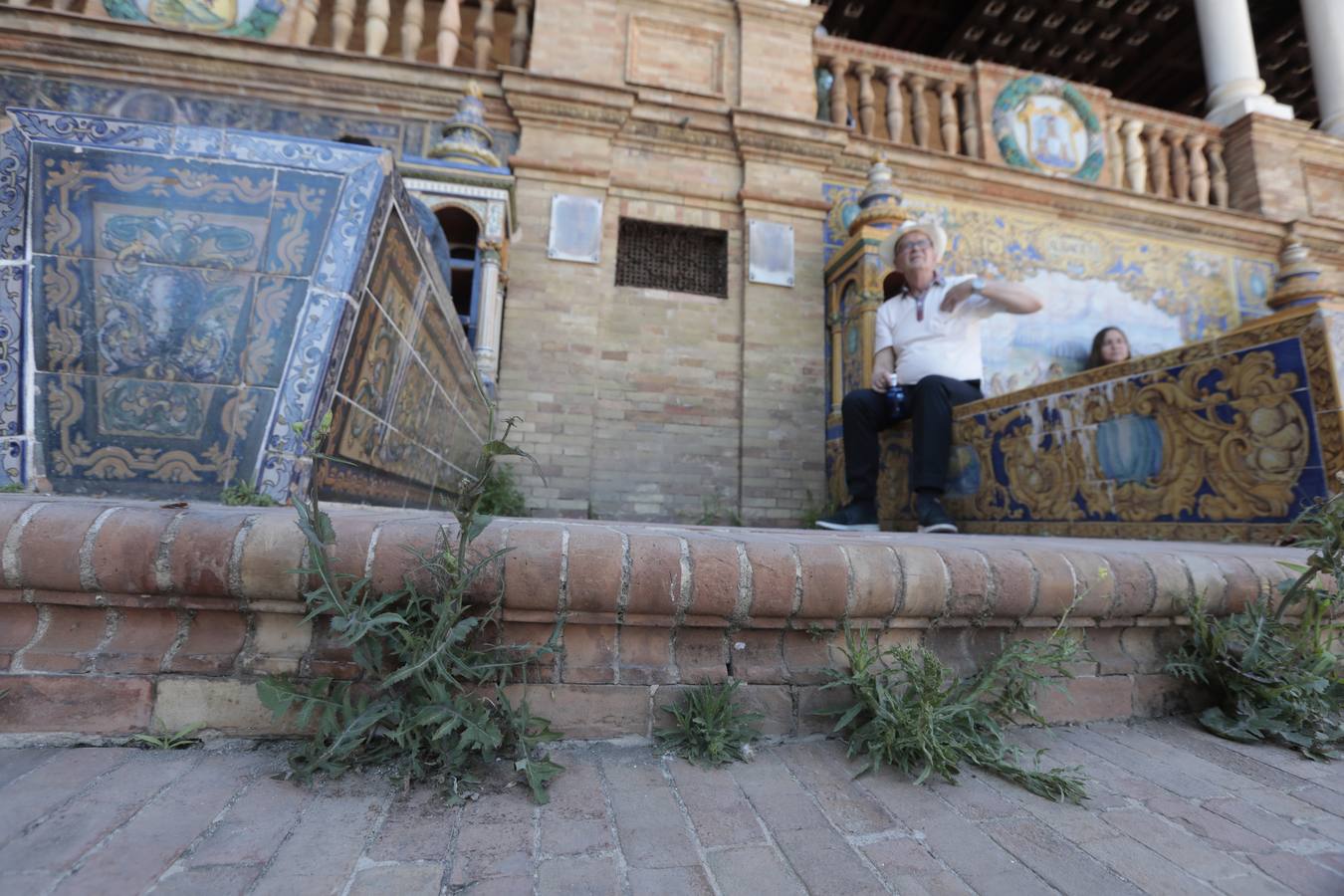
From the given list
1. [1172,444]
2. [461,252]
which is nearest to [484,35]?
[461,252]

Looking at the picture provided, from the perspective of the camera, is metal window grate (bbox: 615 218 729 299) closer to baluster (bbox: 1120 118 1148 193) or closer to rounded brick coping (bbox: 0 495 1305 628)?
rounded brick coping (bbox: 0 495 1305 628)

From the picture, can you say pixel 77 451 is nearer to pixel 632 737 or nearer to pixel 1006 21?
pixel 632 737

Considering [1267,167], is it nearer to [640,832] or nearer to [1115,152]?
[1115,152]

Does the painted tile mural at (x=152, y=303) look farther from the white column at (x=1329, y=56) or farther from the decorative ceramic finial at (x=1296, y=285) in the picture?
the white column at (x=1329, y=56)

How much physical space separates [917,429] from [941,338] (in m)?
0.69

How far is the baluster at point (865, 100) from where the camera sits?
250 inches

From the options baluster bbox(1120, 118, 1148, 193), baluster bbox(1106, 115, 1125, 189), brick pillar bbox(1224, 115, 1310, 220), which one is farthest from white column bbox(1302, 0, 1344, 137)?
baluster bbox(1106, 115, 1125, 189)

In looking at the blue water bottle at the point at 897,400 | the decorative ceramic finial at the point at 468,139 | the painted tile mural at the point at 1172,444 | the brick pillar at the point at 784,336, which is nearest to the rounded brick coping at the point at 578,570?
the painted tile mural at the point at 1172,444

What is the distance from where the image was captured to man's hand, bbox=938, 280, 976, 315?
400 cm

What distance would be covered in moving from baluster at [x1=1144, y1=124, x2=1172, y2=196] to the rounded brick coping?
26.2 ft

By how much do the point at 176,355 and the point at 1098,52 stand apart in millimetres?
14342

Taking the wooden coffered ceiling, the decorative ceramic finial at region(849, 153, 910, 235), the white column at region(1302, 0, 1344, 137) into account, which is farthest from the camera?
the wooden coffered ceiling

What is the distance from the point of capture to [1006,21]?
10.1 m

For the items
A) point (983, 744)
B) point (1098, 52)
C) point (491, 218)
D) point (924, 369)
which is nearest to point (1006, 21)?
point (1098, 52)
